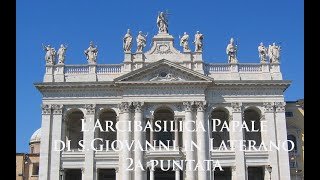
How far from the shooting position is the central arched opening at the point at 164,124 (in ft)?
142

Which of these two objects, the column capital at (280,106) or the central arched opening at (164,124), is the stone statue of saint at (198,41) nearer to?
the central arched opening at (164,124)

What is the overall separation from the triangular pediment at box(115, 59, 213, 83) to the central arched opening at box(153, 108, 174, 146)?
3.20 meters

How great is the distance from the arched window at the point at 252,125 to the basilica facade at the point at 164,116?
11 cm

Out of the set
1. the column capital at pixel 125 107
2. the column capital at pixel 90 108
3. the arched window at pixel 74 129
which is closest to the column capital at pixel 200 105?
the column capital at pixel 125 107

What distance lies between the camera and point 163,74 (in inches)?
1726

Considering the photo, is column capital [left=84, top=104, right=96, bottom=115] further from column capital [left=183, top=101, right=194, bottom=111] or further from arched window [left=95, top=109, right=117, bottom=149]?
column capital [left=183, top=101, right=194, bottom=111]

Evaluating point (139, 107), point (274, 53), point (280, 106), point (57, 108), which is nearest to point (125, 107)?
point (139, 107)

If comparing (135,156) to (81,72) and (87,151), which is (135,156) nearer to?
(87,151)

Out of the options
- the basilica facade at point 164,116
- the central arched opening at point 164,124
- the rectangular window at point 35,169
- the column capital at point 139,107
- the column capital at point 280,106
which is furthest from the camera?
the rectangular window at point 35,169

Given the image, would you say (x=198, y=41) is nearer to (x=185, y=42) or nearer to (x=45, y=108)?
(x=185, y=42)

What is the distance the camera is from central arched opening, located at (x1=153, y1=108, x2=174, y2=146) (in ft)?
142

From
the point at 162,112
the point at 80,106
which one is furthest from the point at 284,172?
the point at 80,106

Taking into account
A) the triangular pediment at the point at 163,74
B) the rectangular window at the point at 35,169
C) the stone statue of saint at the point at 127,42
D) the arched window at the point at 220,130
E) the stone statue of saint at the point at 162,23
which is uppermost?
the stone statue of saint at the point at 162,23

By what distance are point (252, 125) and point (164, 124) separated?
8.80 m
